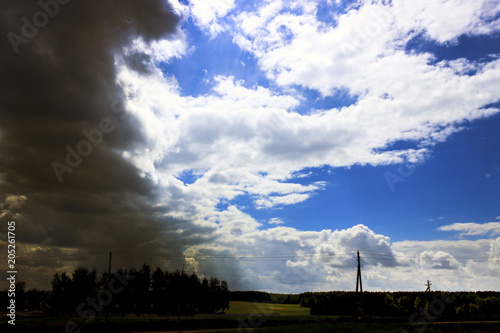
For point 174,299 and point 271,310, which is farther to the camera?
point 271,310

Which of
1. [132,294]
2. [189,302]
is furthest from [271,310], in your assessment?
[132,294]

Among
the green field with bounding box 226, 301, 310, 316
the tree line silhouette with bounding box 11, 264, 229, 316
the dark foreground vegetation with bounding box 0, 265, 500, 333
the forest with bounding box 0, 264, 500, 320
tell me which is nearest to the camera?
the dark foreground vegetation with bounding box 0, 265, 500, 333

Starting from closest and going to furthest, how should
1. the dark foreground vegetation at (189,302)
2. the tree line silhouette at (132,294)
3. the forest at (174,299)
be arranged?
the dark foreground vegetation at (189,302)
the forest at (174,299)
the tree line silhouette at (132,294)

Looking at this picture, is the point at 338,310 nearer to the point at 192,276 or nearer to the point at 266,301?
the point at 192,276

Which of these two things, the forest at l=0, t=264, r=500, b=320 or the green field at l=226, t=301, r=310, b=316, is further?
the green field at l=226, t=301, r=310, b=316

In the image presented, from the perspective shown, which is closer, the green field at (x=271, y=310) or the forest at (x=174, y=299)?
the forest at (x=174, y=299)

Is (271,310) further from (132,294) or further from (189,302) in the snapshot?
A: (132,294)

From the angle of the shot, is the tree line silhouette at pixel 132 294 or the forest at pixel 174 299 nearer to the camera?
the forest at pixel 174 299

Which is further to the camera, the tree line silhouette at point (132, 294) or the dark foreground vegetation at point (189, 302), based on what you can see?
the tree line silhouette at point (132, 294)

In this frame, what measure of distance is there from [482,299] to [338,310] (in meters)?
42.5

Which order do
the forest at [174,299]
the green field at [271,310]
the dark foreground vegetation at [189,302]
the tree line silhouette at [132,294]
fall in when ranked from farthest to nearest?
the tree line silhouette at [132,294]
the green field at [271,310]
the forest at [174,299]
the dark foreground vegetation at [189,302]

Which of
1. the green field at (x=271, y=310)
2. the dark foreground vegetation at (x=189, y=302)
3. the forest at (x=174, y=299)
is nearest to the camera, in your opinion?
the dark foreground vegetation at (x=189, y=302)

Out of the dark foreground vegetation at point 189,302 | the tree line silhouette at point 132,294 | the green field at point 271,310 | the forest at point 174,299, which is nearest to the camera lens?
the dark foreground vegetation at point 189,302

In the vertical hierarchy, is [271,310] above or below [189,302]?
below
